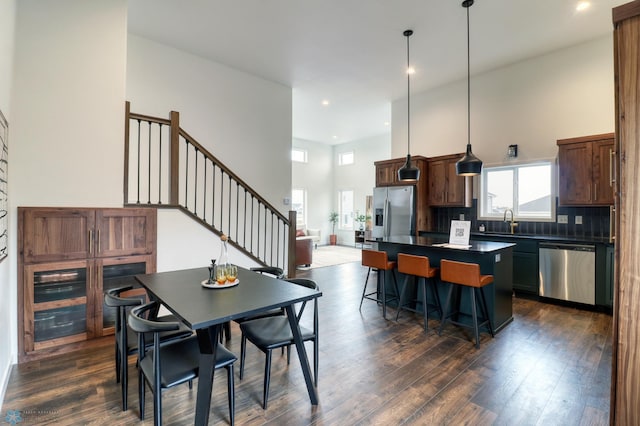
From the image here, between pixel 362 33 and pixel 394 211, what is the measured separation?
3334 millimetres

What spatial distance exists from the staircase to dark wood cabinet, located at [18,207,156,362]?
25.4 inches

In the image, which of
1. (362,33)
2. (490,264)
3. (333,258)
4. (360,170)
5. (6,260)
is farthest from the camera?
(360,170)

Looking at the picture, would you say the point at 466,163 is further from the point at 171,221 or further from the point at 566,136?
the point at 171,221

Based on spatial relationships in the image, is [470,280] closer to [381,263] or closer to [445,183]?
[381,263]

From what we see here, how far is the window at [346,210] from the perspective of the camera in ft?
37.4

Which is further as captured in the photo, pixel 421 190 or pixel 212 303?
pixel 421 190

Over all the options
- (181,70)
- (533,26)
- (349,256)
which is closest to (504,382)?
(533,26)

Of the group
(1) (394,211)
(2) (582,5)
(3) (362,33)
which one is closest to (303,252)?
(1) (394,211)

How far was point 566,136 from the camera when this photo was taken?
470 centimetres

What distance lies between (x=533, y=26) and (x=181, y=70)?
17.2 ft

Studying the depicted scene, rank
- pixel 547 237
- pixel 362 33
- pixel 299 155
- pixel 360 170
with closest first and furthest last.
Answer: pixel 362 33 < pixel 547 237 < pixel 360 170 < pixel 299 155

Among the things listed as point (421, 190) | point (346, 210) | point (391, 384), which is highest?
point (421, 190)

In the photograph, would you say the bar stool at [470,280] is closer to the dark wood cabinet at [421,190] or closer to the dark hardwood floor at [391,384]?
→ the dark hardwood floor at [391,384]

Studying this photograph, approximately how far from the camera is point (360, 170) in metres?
11.0
